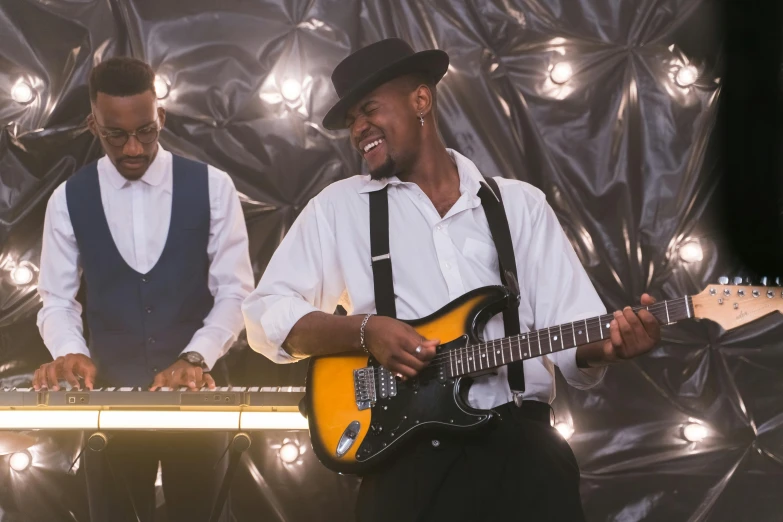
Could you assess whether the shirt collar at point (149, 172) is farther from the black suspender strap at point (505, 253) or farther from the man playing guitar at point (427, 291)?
the black suspender strap at point (505, 253)

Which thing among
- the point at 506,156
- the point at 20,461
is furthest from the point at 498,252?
the point at 20,461

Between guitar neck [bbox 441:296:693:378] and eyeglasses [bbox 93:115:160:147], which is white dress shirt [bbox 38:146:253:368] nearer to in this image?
eyeglasses [bbox 93:115:160:147]

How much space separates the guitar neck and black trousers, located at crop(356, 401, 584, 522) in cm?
17

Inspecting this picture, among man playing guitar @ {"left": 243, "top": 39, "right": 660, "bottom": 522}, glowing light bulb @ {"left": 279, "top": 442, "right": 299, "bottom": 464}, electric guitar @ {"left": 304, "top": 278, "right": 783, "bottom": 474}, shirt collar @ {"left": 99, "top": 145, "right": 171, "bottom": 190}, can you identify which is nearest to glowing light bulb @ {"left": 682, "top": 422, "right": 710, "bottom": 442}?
man playing guitar @ {"left": 243, "top": 39, "right": 660, "bottom": 522}

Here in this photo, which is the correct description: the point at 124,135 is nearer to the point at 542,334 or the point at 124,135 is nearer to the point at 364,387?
the point at 364,387

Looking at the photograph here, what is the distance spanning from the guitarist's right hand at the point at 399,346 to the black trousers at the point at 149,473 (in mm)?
892

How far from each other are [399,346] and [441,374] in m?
0.13

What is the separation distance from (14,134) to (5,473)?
124cm

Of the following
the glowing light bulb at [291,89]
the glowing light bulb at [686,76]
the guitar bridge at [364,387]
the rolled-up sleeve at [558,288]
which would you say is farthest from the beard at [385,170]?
the glowing light bulb at [686,76]

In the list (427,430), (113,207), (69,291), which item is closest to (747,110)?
(427,430)

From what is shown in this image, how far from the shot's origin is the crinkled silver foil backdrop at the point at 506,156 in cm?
331

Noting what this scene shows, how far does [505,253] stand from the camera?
2555 mm

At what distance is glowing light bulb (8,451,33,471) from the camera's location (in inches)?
128

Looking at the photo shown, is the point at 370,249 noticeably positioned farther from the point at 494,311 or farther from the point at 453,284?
the point at 494,311
